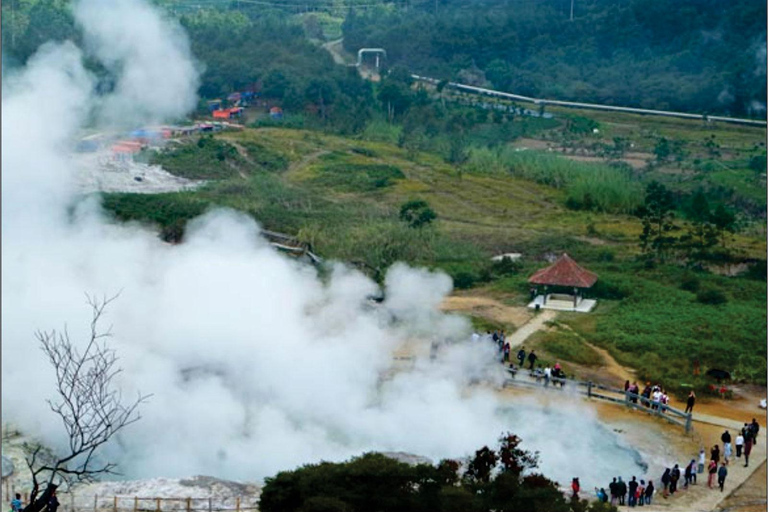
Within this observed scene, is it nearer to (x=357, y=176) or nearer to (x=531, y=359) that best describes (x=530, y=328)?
(x=531, y=359)

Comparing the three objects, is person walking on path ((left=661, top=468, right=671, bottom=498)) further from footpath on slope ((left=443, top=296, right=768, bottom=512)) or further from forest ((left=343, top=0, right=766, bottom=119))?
forest ((left=343, top=0, right=766, bottom=119))

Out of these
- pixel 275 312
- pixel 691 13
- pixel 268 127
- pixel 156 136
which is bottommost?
pixel 275 312

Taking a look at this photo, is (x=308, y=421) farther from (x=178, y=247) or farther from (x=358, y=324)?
(x=178, y=247)

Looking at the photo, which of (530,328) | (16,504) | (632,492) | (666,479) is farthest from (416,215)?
(16,504)

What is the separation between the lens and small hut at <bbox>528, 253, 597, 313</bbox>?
1149 inches

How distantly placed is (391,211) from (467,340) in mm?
15870

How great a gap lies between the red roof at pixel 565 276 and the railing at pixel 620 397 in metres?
5.98

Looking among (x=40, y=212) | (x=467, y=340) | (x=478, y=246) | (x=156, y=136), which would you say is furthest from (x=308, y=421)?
(x=156, y=136)

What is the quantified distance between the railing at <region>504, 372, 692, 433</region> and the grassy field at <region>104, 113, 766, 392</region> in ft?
5.16

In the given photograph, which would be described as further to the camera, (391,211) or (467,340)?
(391,211)

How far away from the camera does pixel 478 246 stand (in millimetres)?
36719

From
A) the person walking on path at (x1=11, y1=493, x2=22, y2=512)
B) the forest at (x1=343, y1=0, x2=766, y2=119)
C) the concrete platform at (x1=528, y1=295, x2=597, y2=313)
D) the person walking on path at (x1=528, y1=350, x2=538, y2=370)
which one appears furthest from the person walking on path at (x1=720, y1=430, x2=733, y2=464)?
the forest at (x1=343, y1=0, x2=766, y2=119)

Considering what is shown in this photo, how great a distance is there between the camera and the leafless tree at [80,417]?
906 centimetres

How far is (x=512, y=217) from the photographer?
41750 mm
